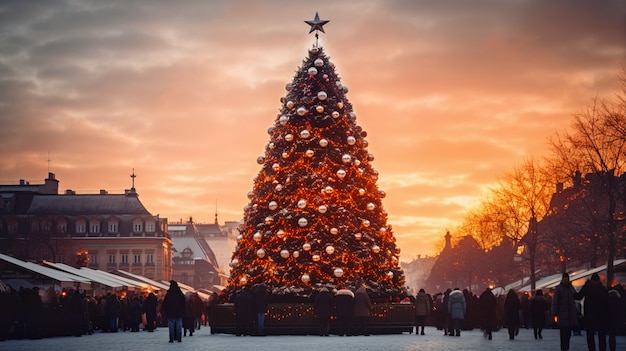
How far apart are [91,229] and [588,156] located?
272ft

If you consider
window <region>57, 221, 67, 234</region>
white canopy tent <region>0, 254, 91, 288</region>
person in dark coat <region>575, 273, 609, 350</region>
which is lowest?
person in dark coat <region>575, 273, 609, 350</region>

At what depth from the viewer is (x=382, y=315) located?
36.0 m

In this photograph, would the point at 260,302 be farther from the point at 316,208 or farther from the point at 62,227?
the point at 62,227

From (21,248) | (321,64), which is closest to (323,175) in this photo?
(321,64)

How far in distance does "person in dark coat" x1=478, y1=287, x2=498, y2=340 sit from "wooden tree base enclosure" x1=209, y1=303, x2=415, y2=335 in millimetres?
2717

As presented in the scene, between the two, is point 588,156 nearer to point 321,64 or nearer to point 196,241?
point 321,64

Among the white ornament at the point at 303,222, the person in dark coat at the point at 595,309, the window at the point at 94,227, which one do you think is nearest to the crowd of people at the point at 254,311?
the white ornament at the point at 303,222

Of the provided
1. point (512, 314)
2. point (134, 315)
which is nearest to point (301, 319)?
point (512, 314)

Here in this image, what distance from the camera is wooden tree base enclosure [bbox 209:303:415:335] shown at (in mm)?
35250

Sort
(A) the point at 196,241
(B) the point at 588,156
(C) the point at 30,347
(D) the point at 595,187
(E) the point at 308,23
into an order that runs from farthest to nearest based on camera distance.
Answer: (A) the point at 196,241 < (D) the point at 595,187 < (B) the point at 588,156 < (E) the point at 308,23 < (C) the point at 30,347

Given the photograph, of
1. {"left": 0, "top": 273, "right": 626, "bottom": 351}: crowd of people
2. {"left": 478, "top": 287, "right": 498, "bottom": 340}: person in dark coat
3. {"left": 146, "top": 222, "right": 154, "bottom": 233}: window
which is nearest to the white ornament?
{"left": 0, "top": 273, "right": 626, "bottom": 351}: crowd of people

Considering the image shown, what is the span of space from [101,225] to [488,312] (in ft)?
302

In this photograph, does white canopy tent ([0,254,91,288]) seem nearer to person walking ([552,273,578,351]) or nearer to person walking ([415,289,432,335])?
person walking ([415,289,432,335])

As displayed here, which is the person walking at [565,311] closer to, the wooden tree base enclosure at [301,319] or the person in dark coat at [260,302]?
the person in dark coat at [260,302]
